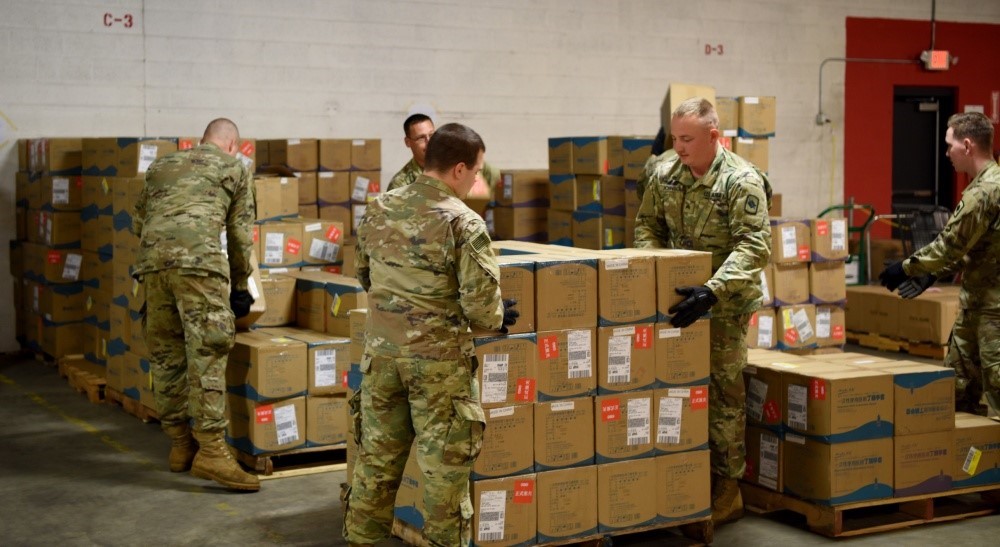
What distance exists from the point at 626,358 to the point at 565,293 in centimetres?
43

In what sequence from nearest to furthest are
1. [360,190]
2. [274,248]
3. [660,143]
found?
[660,143] < [274,248] < [360,190]

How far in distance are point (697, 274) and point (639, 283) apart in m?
0.32

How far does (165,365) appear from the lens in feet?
21.2

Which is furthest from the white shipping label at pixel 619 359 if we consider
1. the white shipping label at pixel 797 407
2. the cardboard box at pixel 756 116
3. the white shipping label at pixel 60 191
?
the white shipping label at pixel 60 191

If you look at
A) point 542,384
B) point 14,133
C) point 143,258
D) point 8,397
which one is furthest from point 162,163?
point 14,133

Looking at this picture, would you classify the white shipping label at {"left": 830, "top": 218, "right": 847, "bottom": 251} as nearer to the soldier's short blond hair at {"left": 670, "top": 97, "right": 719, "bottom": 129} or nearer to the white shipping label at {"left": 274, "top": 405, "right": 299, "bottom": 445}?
the soldier's short blond hair at {"left": 670, "top": 97, "right": 719, "bottom": 129}

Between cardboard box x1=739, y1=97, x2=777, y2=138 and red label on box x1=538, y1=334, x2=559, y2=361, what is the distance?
3966 mm

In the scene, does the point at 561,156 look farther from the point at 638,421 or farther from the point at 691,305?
the point at 638,421

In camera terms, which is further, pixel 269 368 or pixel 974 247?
pixel 269 368

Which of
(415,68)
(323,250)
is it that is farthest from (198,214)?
(415,68)

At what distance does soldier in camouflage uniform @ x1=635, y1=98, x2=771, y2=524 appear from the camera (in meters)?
5.26

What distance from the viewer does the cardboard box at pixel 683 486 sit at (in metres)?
5.10

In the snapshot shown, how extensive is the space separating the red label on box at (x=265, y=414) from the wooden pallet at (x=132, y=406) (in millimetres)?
1423

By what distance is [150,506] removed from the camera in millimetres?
5996
